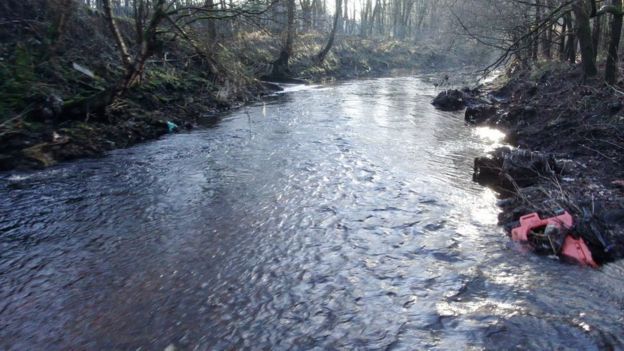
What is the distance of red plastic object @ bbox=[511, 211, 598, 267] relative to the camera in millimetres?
6008

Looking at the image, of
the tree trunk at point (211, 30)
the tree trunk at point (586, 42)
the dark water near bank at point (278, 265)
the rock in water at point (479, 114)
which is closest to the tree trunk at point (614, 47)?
the tree trunk at point (586, 42)

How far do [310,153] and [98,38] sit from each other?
11493 millimetres

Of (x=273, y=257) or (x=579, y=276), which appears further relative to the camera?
(x=273, y=257)

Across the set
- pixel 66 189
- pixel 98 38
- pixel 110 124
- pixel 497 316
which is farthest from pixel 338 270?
pixel 98 38

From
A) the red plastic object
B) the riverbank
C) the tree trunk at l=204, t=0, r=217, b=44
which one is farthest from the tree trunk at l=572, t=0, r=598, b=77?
the tree trunk at l=204, t=0, r=217, b=44

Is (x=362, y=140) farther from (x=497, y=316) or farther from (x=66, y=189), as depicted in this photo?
(x=497, y=316)

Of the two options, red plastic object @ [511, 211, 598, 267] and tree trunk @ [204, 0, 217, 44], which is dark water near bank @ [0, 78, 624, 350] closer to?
red plastic object @ [511, 211, 598, 267]

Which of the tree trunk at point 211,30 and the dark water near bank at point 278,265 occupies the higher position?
the tree trunk at point 211,30

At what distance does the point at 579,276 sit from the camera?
568 cm

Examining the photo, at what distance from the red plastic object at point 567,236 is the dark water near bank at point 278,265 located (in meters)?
0.24

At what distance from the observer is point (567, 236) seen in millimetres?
6289

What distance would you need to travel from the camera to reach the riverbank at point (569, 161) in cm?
660

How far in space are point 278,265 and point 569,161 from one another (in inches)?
277

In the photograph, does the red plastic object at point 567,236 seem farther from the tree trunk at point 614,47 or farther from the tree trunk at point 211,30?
the tree trunk at point 211,30
